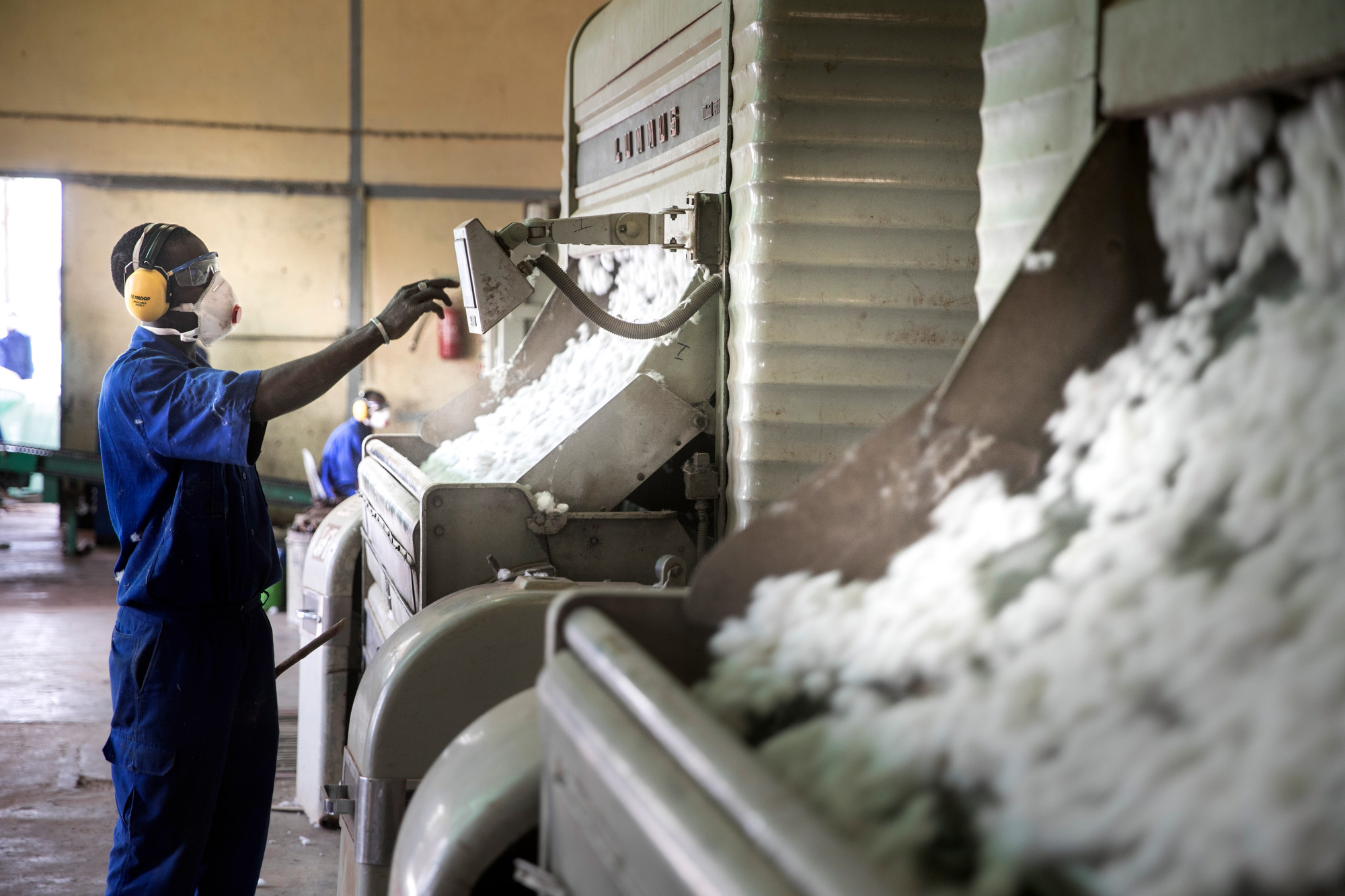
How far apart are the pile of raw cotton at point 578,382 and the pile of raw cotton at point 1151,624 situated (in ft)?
4.19

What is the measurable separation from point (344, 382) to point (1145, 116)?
7530 millimetres

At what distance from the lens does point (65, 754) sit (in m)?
4.02

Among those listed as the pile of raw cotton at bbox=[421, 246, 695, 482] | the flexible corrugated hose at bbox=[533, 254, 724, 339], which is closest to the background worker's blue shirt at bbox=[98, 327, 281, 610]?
the pile of raw cotton at bbox=[421, 246, 695, 482]

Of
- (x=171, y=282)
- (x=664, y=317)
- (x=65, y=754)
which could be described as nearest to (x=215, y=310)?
(x=171, y=282)

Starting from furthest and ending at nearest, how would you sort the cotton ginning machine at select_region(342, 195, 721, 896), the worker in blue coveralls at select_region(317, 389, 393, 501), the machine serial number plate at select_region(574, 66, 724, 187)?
the worker in blue coveralls at select_region(317, 389, 393, 501) → the machine serial number plate at select_region(574, 66, 724, 187) → the cotton ginning machine at select_region(342, 195, 721, 896)

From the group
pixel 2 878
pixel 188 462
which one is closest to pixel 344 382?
pixel 2 878

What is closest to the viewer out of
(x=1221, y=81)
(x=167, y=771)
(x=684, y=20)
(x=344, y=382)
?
(x=1221, y=81)

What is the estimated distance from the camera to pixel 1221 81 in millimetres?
1004

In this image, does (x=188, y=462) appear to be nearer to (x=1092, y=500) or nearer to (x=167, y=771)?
(x=167, y=771)

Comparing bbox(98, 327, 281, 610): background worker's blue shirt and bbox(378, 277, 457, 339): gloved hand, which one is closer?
bbox(98, 327, 281, 610): background worker's blue shirt

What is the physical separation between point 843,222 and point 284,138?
6.81 metres

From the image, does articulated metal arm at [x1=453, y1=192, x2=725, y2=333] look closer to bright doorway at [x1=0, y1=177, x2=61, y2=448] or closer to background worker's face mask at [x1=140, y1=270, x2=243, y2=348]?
background worker's face mask at [x1=140, y1=270, x2=243, y2=348]

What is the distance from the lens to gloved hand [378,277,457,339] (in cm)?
237

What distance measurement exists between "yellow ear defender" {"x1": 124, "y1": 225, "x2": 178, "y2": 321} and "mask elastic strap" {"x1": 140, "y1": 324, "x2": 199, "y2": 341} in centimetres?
3
